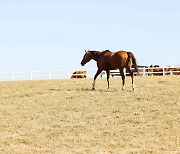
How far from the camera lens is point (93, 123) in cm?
1555

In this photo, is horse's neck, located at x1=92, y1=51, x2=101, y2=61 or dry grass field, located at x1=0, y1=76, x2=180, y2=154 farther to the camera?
horse's neck, located at x1=92, y1=51, x2=101, y2=61

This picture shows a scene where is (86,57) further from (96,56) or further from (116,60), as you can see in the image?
(116,60)

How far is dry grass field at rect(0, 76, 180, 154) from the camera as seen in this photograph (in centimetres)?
1288

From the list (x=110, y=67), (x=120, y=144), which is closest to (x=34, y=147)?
(x=120, y=144)

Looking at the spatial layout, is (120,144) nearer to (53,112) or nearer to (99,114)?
(99,114)

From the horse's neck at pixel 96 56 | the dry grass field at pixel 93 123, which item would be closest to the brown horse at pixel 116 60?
the horse's neck at pixel 96 56

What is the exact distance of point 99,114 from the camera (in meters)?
16.8

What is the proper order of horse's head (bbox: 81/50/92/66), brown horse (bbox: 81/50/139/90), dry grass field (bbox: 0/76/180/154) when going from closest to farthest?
1. dry grass field (bbox: 0/76/180/154)
2. brown horse (bbox: 81/50/139/90)
3. horse's head (bbox: 81/50/92/66)

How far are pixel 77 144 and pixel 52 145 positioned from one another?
0.88 metres

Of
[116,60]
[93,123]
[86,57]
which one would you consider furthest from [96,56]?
[93,123]

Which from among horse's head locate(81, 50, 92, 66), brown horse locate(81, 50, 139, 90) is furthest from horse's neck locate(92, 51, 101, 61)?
horse's head locate(81, 50, 92, 66)

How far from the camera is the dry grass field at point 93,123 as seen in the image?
1288 centimetres

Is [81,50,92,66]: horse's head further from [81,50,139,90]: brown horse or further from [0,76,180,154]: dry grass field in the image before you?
[0,76,180,154]: dry grass field

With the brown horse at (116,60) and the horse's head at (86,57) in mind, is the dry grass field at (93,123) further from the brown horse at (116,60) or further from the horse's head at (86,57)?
the horse's head at (86,57)
